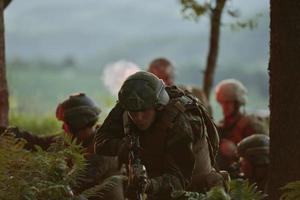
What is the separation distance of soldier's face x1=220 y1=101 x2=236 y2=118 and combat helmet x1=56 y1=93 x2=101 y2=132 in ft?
14.0

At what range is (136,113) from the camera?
7086 mm

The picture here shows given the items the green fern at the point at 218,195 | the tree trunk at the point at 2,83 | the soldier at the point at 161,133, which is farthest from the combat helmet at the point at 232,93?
the green fern at the point at 218,195

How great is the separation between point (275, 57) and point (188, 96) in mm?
836

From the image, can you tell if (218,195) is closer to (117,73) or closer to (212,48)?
(212,48)

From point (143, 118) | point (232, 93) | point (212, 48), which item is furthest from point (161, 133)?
point (212, 48)

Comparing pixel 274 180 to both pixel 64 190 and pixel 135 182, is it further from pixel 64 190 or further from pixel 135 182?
pixel 64 190

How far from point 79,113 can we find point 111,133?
150cm

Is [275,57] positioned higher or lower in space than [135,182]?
higher

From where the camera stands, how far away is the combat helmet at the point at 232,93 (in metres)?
13.3

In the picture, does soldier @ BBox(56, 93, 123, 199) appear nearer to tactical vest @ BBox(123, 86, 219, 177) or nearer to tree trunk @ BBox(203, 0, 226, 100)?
tactical vest @ BBox(123, 86, 219, 177)

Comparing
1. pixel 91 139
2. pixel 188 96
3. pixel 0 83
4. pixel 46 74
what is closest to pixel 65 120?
pixel 91 139

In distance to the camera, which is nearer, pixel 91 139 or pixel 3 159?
pixel 3 159

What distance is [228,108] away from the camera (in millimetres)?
13242

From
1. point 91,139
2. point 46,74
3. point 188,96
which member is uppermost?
point 188,96
